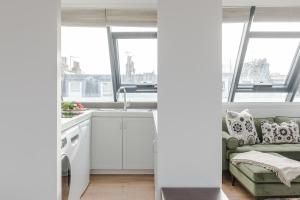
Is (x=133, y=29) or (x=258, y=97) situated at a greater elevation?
(x=133, y=29)

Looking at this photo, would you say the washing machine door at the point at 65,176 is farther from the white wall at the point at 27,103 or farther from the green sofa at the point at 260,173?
the green sofa at the point at 260,173

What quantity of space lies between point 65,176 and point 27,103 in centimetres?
81

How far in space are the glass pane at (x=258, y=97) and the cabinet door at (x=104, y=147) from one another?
2392mm

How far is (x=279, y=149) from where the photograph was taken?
3.82m

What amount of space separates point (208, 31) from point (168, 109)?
59cm

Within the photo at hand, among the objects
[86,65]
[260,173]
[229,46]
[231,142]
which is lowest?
[260,173]

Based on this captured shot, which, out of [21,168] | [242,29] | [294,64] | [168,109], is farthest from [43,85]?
[294,64]

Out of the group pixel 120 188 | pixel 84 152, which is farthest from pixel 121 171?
pixel 84 152

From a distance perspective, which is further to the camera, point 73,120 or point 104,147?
point 104,147

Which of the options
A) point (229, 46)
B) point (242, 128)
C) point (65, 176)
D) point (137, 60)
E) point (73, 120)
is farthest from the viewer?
point (137, 60)

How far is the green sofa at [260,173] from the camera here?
3061 millimetres

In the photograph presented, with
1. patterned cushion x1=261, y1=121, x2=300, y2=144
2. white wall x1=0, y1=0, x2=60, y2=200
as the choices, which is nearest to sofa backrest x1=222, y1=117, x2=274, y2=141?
patterned cushion x1=261, y1=121, x2=300, y2=144

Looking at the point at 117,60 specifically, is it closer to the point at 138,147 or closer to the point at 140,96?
the point at 140,96

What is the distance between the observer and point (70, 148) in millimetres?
2770
